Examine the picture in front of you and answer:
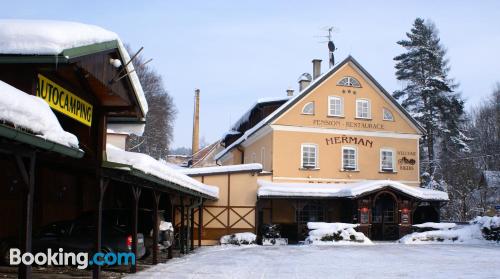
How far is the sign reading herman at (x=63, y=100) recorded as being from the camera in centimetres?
923

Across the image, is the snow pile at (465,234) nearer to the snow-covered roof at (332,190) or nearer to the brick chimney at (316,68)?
the snow-covered roof at (332,190)

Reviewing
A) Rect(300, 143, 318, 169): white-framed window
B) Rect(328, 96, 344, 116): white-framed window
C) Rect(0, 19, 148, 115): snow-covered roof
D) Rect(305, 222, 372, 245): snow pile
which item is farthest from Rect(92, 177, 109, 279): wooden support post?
Rect(328, 96, 344, 116): white-framed window

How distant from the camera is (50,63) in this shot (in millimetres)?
8406

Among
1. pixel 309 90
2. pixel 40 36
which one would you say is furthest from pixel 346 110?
pixel 40 36

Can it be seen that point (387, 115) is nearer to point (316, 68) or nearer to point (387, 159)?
point (387, 159)

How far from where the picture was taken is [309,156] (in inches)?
1210

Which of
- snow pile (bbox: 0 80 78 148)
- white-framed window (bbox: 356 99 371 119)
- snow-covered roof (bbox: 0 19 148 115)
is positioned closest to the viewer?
snow pile (bbox: 0 80 78 148)

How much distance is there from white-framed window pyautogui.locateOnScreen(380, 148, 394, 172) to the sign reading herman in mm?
23128

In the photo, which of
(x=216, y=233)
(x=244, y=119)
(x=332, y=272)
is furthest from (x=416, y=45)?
(x=332, y=272)

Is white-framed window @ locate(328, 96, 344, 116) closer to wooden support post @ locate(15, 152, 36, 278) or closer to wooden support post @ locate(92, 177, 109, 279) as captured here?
Answer: wooden support post @ locate(92, 177, 109, 279)

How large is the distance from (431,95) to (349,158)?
16541mm

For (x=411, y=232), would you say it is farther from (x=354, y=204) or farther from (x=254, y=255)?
(x=254, y=255)

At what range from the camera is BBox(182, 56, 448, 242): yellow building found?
28.0 m

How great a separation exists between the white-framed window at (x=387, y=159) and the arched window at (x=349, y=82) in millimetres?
4008
